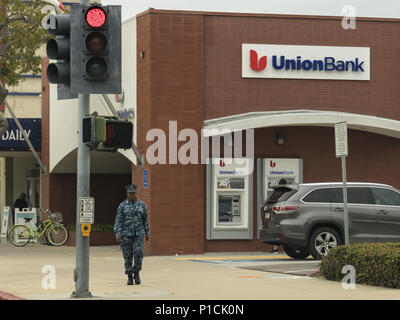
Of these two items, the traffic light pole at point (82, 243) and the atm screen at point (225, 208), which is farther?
the atm screen at point (225, 208)

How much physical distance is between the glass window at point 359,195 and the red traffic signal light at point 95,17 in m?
9.83

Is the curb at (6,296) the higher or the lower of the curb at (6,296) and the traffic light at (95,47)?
the lower

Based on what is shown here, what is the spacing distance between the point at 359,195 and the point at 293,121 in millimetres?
3753

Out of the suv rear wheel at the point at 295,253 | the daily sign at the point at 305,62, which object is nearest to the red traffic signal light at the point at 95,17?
the suv rear wheel at the point at 295,253

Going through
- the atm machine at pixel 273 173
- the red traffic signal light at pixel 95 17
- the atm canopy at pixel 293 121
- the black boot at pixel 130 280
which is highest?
the red traffic signal light at pixel 95 17

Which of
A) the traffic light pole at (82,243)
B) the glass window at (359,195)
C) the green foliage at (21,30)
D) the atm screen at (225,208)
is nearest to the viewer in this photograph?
the traffic light pole at (82,243)

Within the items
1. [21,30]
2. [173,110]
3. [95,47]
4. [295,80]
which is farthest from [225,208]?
[95,47]

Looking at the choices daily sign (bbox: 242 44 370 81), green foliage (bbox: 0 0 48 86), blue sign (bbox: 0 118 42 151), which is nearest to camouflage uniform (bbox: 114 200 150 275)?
daily sign (bbox: 242 44 370 81)

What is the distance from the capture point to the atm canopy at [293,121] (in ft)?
79.1

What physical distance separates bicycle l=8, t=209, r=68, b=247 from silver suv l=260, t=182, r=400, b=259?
11335 millimetres

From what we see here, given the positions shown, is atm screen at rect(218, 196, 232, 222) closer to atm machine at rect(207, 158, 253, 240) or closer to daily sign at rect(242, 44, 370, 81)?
atm machine at rect(207, 158, 253, 240)

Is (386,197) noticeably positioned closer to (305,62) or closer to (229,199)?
(229,199)

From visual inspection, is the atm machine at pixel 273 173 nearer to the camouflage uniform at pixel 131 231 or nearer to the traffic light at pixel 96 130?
the camouflage uniform at pixel 131 231
